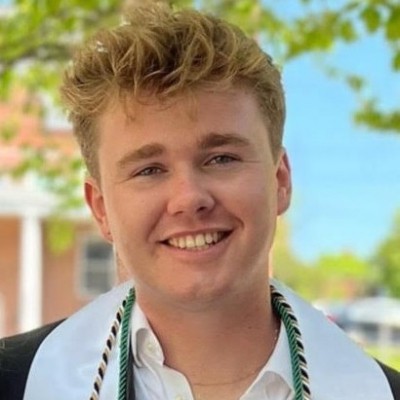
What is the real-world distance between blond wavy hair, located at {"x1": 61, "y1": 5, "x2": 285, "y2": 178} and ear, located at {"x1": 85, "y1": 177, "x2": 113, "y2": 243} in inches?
1.1

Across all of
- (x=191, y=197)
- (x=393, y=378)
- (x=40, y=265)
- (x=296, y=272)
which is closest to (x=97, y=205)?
(x=191, y=197)

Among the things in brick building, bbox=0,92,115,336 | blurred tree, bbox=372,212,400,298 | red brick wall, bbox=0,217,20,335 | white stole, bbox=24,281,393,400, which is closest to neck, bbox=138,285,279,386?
white stole, bbox=24,281,393,400

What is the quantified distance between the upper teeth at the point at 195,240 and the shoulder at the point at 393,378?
46 cm

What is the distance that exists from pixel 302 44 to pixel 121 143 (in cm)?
313

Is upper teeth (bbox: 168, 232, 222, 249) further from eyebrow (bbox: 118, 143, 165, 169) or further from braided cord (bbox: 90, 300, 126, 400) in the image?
braided cord (bbox: 90, 300, 126, 400)

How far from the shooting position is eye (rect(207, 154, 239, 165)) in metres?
1.73

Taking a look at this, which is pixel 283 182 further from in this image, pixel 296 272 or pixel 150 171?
pixel 296 272

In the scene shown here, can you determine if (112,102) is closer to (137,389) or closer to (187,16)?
(187,16)

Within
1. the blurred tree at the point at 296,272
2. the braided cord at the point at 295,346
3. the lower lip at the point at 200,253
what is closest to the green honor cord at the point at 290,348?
the braided cord at the point at 295,346

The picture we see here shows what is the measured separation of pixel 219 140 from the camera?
1735 mm

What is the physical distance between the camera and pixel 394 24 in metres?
3.45


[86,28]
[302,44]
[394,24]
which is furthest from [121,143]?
[86,28]

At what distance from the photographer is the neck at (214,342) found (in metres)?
1.81

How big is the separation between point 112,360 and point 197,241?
324 mm
